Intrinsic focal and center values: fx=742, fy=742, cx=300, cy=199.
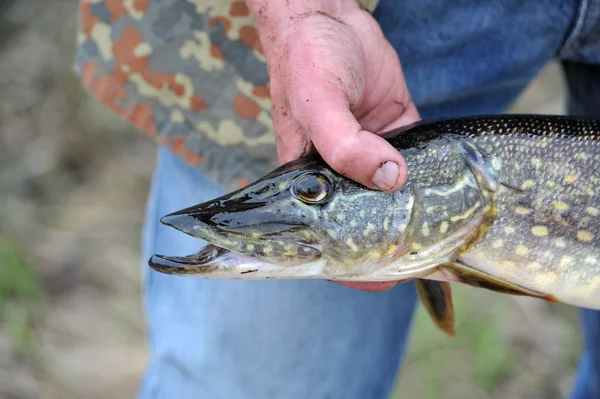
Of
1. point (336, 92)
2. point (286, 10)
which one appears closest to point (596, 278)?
point (336, 92)

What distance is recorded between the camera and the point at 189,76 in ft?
5.77

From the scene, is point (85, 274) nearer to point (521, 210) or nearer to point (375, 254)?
point (375, 254)

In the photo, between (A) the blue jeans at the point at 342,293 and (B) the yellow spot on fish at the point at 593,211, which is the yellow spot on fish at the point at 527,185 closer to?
(B) the yellow spot on fish at the point at 593,211

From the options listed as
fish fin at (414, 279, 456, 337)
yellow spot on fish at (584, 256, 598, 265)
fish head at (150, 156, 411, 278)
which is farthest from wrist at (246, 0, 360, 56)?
yellow spot on fish at (584, 256, 598, 265)

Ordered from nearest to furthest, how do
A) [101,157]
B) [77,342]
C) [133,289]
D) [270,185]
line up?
[270,185], [77,342], [133,289], [101,157]

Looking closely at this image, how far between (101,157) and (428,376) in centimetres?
254

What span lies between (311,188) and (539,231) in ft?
1.64

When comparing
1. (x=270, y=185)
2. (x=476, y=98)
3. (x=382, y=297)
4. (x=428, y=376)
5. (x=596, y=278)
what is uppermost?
(x=270, y=185)

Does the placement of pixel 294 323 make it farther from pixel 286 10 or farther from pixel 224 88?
pixel 286 10

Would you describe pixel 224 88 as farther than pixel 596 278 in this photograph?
Yes

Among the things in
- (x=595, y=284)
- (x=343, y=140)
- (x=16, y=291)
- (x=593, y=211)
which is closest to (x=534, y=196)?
(x=593, y=211)

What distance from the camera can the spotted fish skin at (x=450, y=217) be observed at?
1414 mm

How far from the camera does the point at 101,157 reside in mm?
4688

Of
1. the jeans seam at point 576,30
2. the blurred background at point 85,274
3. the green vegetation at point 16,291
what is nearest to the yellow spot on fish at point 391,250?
the jeans seam at point 576,30
